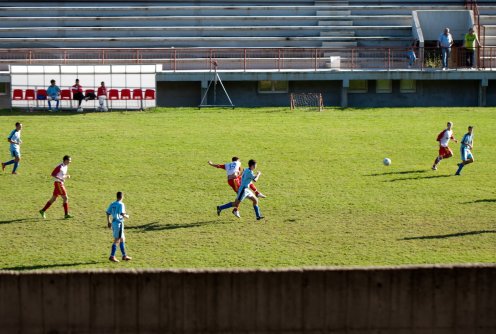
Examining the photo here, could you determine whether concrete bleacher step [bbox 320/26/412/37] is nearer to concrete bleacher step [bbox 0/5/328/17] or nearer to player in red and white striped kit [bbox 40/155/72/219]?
concrete bleacher step [bbox 0/5/328/17]

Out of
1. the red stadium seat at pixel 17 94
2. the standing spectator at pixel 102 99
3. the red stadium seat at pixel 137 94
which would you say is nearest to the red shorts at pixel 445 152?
the red stadium seat at pixel 137 94

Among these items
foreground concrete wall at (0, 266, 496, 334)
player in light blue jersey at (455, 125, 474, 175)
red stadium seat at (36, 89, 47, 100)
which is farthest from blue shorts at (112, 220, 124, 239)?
red stadium seat at (36, 89, 47, 100)

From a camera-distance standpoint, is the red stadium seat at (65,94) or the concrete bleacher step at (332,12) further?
the concrete bleacher step at (332,12)

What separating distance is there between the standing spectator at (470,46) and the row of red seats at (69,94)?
44.2 ft

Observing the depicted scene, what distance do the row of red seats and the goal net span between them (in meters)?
5.87

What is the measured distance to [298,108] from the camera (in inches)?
1583

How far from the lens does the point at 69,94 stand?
39.4 meters

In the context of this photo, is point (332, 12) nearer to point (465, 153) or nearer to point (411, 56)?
point (411, 56)

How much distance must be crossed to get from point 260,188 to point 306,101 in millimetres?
13541

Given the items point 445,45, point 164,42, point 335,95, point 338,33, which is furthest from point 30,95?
point 445,45

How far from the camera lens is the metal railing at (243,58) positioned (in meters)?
42.4

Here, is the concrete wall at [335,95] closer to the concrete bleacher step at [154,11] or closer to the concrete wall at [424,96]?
the concrete wall at [424,96]

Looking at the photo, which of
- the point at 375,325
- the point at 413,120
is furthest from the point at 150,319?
the point at 413,120

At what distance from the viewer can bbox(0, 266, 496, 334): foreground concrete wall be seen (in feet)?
44.1
